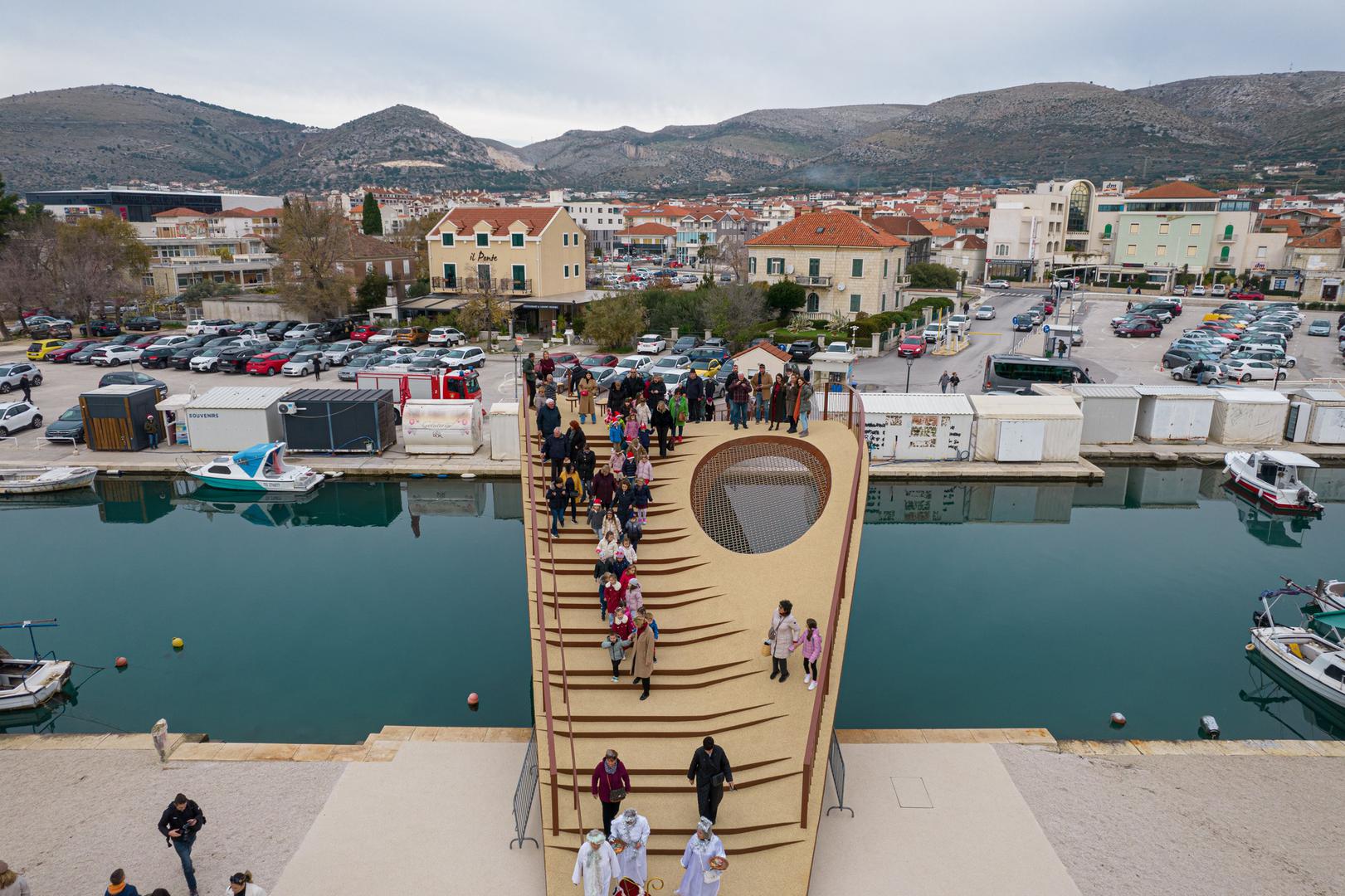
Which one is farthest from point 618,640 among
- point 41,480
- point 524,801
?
point 41,480

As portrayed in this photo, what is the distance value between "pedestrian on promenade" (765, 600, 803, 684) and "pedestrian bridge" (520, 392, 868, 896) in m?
0.22

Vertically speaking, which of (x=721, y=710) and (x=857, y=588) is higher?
(x=721, y=710)

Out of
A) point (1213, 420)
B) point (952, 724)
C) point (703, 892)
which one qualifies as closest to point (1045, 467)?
point (1213, 420)

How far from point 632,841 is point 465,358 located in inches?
1434

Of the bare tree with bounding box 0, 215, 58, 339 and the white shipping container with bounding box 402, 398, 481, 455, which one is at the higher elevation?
the bare tree with bounding box 0, 215, 58, 339

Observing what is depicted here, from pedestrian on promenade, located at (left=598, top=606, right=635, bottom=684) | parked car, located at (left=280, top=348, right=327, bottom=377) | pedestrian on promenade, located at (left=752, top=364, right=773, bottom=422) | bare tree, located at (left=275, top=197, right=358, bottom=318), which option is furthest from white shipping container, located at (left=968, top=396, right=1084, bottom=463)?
bare tree, located at (left=275, top=197, right=358, bottom=318)

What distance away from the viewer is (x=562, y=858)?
9.27 metres

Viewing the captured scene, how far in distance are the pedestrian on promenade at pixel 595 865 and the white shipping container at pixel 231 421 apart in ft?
84.3

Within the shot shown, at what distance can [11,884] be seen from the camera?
7.91m

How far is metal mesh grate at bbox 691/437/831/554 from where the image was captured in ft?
50.4

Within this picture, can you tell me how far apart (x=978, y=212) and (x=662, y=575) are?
13140 centimetres

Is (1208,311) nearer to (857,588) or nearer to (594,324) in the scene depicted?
(594,324)

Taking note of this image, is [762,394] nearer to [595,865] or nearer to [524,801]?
[524,801]

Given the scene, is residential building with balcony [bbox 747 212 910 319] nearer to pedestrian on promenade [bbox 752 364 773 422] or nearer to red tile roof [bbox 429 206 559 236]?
red tile roof [bbox 429 206 559 236]
